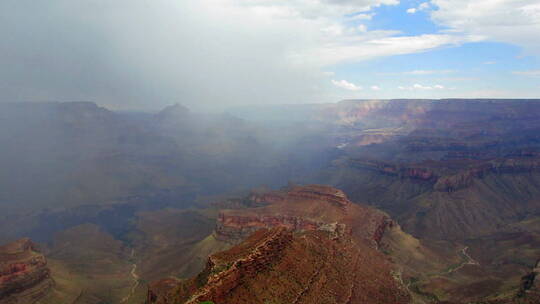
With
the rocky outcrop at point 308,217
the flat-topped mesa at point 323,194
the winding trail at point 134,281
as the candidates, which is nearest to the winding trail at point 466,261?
the rocky outcrop at point 308,217

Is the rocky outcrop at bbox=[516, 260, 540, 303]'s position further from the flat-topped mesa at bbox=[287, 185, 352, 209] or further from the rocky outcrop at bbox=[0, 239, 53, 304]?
the rocky outcrop at bbox=[0, 239, 53, 304]

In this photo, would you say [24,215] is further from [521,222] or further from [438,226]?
[521,222]

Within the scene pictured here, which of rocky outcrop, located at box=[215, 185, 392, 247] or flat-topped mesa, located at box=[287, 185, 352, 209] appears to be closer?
rocky outcrop, located at box=[215, 185, 392, 247]

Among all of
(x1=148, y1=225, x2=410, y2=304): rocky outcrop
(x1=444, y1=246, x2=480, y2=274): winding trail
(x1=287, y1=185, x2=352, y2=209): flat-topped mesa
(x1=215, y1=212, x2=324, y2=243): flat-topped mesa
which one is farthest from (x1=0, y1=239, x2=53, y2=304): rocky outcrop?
(x1=444, y1=246, x2=480, y2=274): winding trail

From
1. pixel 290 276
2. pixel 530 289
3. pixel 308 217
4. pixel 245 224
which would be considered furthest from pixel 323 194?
pixel 290 276

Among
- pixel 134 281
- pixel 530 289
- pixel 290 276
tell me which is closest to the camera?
pixel 290 276

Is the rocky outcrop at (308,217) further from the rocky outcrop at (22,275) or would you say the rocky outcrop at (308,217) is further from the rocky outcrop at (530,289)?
the rocky outcrop at (22,275)

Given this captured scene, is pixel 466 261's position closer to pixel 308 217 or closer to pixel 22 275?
pixel 308 217
